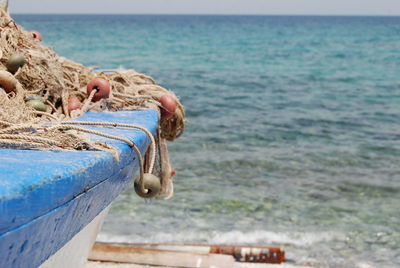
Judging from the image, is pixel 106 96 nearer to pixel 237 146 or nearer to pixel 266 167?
pixel 266 167

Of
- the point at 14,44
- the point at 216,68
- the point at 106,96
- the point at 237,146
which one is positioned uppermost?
the point at 14,44

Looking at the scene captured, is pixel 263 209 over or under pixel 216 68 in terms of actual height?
over

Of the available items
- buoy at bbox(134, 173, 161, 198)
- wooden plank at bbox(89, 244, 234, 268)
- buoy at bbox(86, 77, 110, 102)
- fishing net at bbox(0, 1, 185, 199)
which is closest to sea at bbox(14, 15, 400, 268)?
wooden plank at bbox(89, 244, 234, 268)

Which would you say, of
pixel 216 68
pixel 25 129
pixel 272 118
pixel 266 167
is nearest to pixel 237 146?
pixel 266 167

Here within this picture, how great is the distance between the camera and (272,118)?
1216 centimetres

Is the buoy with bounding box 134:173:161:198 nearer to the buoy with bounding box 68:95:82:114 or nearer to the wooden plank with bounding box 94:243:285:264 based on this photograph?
the buoy with bounding box 68:95:82:114

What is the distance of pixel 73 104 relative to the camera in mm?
2990

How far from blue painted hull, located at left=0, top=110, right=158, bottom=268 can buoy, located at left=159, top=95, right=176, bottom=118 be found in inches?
48.7

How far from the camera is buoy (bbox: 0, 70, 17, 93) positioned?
2.67 m

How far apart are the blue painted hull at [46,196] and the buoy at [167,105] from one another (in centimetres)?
124

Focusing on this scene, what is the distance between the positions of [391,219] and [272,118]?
19.7ft

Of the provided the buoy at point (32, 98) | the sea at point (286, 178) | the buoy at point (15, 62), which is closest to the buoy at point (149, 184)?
the buoy at point (32, 98)

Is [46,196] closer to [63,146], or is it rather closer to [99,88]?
[63,146]

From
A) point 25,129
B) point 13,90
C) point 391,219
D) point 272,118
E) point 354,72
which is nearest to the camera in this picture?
point 25,129
